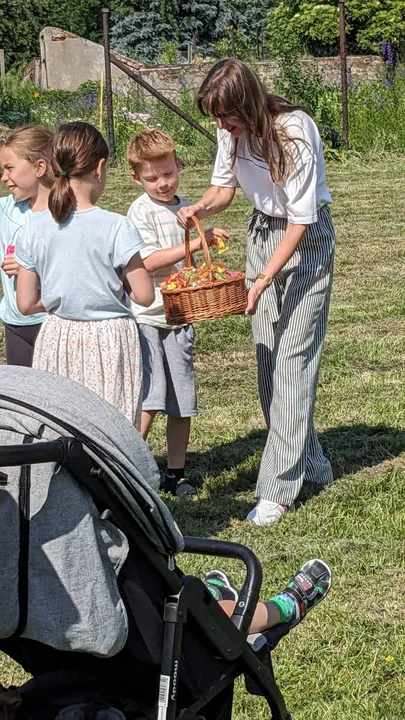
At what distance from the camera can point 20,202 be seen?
5176 millimetres

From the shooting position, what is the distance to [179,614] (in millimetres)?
2631

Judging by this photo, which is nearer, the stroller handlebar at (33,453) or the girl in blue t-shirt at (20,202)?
the stroller handlebar at (33,453)

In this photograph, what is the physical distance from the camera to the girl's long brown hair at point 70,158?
4332 millimetres

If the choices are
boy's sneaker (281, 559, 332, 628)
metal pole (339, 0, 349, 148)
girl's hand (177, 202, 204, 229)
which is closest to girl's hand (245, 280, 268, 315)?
girl's hand (177, 202, 204, 229)

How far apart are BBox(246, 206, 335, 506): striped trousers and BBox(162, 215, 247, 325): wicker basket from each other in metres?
0.42

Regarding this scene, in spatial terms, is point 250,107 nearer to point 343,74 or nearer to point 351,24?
point 343,74

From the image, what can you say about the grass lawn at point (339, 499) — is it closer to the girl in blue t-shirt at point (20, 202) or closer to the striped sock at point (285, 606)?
the striped sock at point (285, 606)

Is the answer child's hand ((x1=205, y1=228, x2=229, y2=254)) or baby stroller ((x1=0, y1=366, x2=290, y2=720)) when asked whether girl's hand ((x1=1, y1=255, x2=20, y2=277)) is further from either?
baby stroller ((x1=0, y1=366, x2=290, y2=720))

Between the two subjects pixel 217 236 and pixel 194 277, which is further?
pixel 217 236

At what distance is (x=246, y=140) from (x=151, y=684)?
2.69 meters

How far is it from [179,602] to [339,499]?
2709 mm

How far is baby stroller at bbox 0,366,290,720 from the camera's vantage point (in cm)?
244

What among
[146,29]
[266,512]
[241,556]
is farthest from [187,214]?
[146,29]

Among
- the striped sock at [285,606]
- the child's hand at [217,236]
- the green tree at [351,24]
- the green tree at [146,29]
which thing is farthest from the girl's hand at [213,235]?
the green tree at [146,29]
